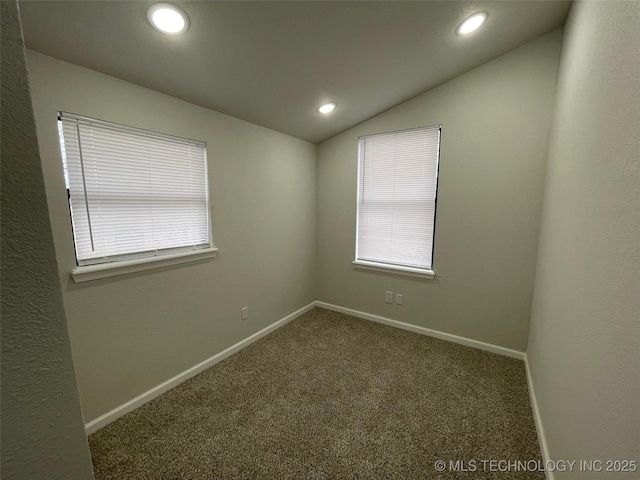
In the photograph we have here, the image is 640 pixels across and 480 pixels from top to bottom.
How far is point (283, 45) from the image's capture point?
1.54 meters

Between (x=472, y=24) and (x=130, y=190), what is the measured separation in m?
2.47

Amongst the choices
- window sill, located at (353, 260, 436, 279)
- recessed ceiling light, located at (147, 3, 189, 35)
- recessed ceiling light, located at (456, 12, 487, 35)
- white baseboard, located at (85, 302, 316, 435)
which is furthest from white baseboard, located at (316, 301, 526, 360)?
recessed ceiling light, located at (147, 3, 189, 35)

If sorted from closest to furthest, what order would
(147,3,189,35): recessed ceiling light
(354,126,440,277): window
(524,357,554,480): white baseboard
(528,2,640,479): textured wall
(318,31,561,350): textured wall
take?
(528,2,640,479): textured wall → (147,3,189,35): recessed ceiling light → (524,357,554,480): white baseboard → (318,31,561,350): textured wall → (354,126,440,277): window

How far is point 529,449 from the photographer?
56.7 inches

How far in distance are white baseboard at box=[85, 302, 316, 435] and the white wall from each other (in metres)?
0.04

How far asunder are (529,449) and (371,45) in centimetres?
259

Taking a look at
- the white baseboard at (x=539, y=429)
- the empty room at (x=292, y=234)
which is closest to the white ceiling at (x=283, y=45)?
the empty room at (x=292, y=234)

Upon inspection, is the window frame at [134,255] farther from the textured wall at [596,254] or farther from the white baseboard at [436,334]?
the textured wall at [596,254]

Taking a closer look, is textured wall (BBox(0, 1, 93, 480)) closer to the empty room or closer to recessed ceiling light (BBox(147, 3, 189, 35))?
the empty room

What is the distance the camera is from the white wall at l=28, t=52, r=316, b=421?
139cm

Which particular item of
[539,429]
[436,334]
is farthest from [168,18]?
[436,334]

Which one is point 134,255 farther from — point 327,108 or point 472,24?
point 472,24

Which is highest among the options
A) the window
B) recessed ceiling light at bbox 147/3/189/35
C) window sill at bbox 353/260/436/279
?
recessed ceiling light at bbox 147/3/189/35

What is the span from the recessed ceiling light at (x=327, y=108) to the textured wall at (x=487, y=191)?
1.83ft
